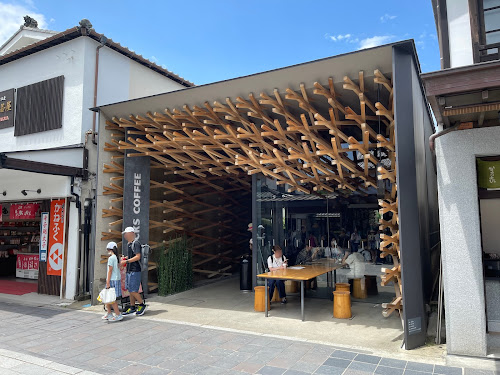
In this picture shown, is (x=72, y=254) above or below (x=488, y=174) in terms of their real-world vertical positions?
below

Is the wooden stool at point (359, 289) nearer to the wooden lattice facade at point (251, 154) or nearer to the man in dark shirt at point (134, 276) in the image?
the wooden lattice facade at point (251, 154)

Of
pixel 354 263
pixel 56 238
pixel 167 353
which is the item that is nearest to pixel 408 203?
pixel 354 263

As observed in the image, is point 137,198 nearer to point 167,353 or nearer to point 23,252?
point 167,353

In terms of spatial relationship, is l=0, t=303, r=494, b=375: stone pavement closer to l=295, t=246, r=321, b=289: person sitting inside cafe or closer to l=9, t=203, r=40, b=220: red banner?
l=295, t=246, r=321, b=289: person sitting inside cafe

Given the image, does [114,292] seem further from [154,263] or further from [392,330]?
[392,330]

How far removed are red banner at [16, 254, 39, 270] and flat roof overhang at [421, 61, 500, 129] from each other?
990 cm

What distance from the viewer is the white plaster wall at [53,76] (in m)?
7.79

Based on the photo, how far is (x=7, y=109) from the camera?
9.06 m

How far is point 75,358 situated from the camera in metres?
4.09

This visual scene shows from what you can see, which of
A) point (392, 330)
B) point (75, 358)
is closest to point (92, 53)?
point (75, 358)

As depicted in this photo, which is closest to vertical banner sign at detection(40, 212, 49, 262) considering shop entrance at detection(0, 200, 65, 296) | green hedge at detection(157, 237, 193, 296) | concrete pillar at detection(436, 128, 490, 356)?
shop entrance at detection(0, 200, 65, 296)

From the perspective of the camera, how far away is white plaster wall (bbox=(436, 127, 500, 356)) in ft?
12.6

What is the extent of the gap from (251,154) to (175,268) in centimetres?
319

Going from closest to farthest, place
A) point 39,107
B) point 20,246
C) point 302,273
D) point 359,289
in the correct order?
1. point 302,273
2. point 359,289
3. point 39,107
4. point 20,246
